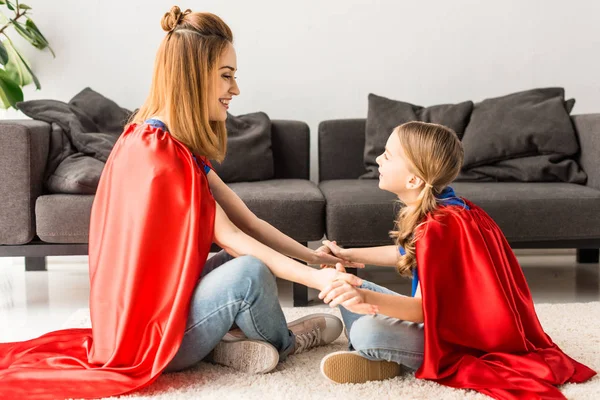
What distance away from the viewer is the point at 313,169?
13.7ft

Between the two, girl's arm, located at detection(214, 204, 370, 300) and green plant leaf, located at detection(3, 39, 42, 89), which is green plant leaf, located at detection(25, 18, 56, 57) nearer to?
green plant leaf, located at detection(3, 39, 42, 89)

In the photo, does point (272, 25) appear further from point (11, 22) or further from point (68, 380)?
point (68, 380)

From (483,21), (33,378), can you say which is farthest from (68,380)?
(483,21)

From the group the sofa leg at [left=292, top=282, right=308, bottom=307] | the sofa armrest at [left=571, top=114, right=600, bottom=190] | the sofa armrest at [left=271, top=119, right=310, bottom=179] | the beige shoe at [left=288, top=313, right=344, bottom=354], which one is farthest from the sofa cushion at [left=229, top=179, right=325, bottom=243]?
the sofa armrest at [left=571, top=114, right=600, bottom=190]

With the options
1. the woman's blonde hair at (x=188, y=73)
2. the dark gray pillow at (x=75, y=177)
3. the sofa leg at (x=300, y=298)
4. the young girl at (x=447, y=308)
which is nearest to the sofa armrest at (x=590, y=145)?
the sofa leg at (x=300, y=298)

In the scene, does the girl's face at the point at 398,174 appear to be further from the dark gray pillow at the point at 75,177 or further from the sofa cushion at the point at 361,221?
the dark gray pillow at the point at 75,177

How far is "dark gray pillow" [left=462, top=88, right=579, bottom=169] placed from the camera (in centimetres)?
347

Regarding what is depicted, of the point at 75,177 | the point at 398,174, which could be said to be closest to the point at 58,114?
the point at 75,177

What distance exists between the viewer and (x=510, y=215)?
294 centimetres

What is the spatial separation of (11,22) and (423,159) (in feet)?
8.72

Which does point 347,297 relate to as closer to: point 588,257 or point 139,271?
point 139,271

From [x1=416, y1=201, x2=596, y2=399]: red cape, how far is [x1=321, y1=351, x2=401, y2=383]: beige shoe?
0.39 ft

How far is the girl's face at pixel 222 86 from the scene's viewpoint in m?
1.98

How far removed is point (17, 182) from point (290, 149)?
1406mm
